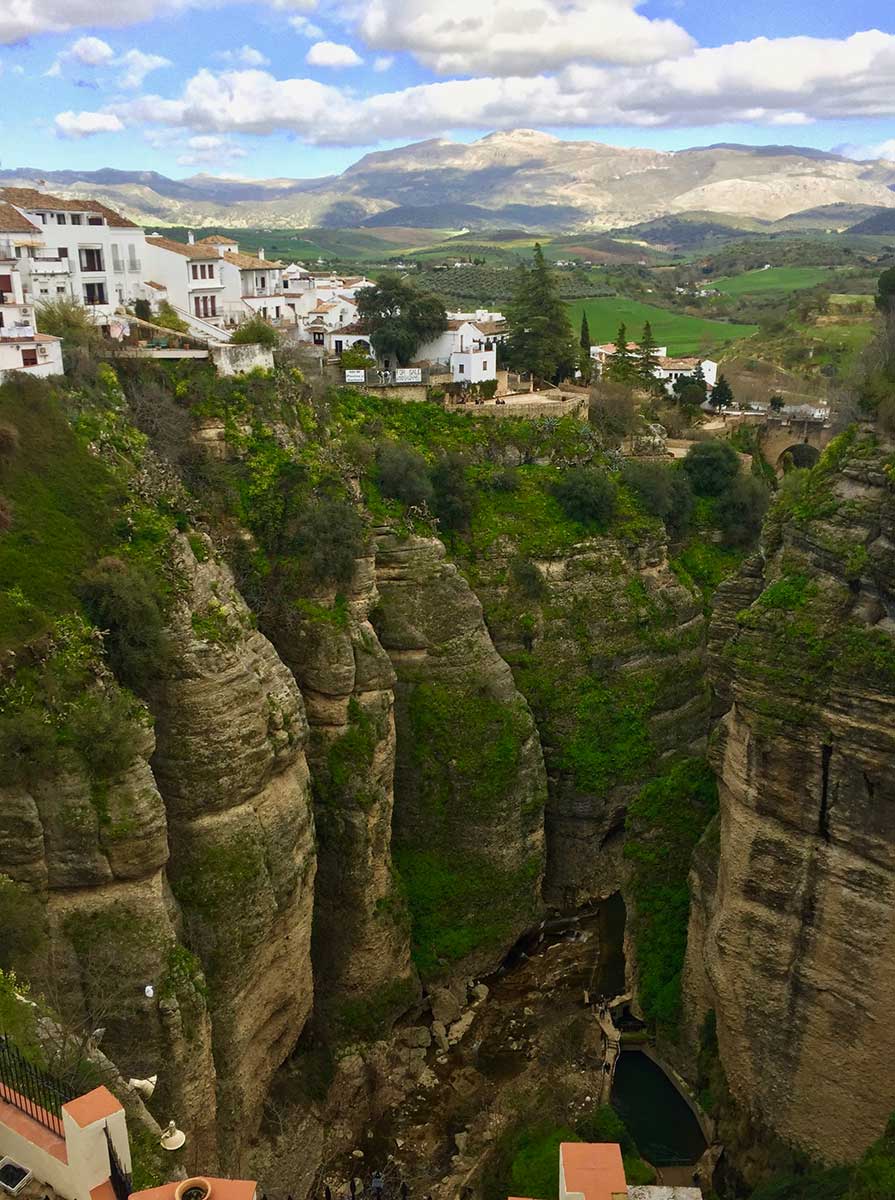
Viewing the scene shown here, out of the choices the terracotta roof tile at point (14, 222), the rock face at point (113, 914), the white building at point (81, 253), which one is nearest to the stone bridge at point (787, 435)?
the white building at point (81, 253)

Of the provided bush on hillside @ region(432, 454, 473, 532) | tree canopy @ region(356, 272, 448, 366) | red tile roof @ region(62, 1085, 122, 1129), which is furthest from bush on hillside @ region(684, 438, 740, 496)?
red tile roof @ region(62, 1085, 122, 1129)

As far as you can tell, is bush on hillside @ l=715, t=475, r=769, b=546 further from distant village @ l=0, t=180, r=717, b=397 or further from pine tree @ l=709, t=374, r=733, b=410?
pine tree @ l=709, t=374, r=733, b=410

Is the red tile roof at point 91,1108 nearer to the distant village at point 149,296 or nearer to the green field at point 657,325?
the distant village at point 149,296

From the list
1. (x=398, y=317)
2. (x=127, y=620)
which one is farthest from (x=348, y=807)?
(x=398, y=317)

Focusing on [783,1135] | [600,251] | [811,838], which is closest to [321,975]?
[783,1135]

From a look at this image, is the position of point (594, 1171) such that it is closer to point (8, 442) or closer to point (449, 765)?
point (449, 765)

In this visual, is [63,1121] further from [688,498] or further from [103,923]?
[688,498]
